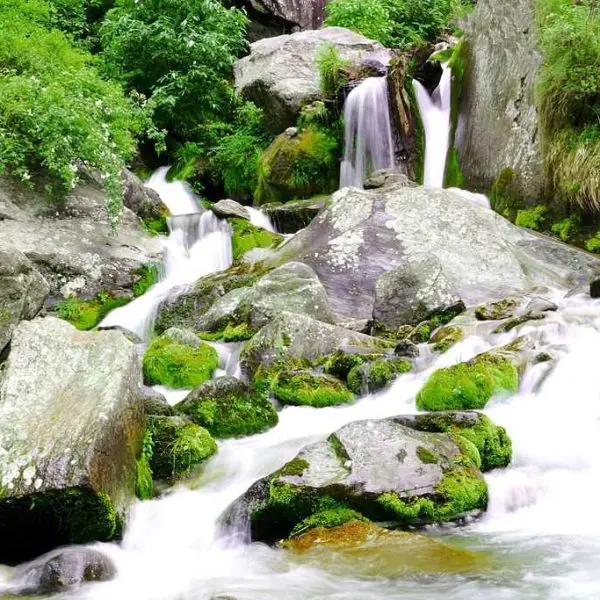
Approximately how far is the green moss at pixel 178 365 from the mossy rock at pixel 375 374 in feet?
5.55

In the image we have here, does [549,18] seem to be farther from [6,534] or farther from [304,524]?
[6,534]

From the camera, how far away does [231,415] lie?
6.30 metres

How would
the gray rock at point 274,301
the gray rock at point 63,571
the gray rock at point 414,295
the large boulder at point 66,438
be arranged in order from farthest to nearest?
the gray rock at point 274,301 < the gray rock at point 414,295 < the large boulder at point 66,438 < the gray rock at point 63,571

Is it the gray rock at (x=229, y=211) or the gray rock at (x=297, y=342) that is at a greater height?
the gray rock at (x=229, y=211)

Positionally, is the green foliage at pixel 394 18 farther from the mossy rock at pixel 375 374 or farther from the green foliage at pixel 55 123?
the mossy rock at pixel 375 374

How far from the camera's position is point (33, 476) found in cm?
430

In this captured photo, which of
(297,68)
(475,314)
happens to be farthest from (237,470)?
(297,68)

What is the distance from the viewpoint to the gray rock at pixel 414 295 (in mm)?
8766

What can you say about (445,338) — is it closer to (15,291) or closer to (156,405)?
(156,405)

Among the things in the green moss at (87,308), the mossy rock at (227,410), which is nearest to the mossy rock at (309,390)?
the mossy rock at (227,410)

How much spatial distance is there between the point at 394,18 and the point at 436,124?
9.03m

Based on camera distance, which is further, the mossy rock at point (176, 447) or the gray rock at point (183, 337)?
the gray rock at point (183, 337)

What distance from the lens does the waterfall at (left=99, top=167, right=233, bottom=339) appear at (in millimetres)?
10906

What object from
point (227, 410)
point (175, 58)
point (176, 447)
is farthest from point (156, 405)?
point (175, 58)
